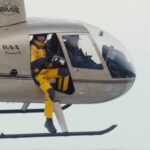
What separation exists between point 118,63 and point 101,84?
2.25ft

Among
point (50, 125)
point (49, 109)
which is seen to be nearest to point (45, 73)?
point (49, 109)

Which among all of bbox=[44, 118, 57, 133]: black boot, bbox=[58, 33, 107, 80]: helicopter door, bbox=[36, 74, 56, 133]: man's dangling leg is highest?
bbox=[58, 33, 107, 80]: helicopter door

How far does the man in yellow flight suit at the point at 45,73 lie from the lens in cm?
2445

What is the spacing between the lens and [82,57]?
25.0 meters

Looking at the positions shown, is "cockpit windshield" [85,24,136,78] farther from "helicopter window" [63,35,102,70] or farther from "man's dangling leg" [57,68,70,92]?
"man's dangling leg" [57,68,70,92]

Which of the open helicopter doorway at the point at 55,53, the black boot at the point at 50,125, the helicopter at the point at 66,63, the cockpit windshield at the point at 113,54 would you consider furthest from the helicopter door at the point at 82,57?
the black boot at the point at 50,125

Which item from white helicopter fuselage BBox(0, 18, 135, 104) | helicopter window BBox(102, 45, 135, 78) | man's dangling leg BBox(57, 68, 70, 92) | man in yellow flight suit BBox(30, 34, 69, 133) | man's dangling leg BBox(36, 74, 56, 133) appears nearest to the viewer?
white helicopter fuselage BBox(0, 18, 135, 104)

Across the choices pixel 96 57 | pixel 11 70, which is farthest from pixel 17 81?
pixel 96 57

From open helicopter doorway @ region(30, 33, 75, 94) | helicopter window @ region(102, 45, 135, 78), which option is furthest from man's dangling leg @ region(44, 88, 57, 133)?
helicopter window @ region(102, 45, 135, 78)

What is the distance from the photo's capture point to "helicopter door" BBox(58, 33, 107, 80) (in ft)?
81.5

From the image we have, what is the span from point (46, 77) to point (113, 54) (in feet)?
5.85

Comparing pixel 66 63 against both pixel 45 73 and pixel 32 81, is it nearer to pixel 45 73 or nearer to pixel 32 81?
pixel 45 73

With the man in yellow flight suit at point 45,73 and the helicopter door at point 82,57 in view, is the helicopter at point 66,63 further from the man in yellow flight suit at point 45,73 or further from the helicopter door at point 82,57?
the man in yellow flight suit at point 45,73

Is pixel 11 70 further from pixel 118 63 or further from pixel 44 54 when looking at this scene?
pixel 118 63
